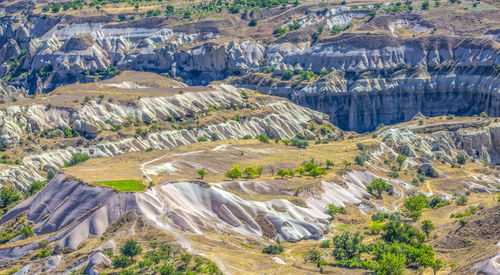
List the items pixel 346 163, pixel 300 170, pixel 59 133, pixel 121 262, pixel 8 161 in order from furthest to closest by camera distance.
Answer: pixel 59 133 < pixel 8 161 < pixel 346 163 < pixel 300 170 < pixel 121 262

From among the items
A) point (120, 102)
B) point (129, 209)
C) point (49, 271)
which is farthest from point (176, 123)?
point (49, 271)

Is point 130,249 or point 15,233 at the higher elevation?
point 130,249

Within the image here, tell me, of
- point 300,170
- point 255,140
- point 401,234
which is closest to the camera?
point 401,234

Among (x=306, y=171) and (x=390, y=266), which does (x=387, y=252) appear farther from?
(x=306, y=171)

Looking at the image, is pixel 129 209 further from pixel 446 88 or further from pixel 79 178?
pixel 446 88

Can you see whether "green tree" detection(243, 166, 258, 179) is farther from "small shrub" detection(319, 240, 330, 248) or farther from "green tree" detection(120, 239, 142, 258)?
"green tree" detection(120, 239, 142, 258)

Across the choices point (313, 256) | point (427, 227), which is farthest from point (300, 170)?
point (313, 256)

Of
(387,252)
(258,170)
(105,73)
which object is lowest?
(105,73)
